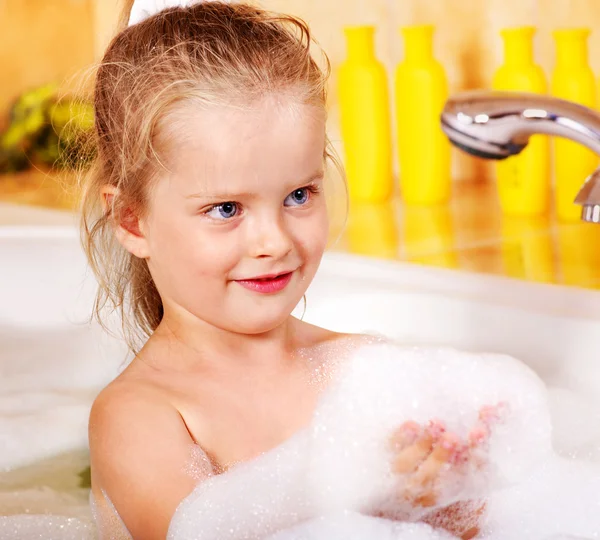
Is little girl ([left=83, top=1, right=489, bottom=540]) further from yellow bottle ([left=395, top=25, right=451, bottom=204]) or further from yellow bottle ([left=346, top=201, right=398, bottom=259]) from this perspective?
yellow bottle ([left=395, top=25, right=451, bottom=204])

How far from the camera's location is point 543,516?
1.03m

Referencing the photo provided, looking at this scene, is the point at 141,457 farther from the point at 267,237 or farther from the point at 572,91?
the point at 572,91

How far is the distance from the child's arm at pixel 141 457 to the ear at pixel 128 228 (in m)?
0.14

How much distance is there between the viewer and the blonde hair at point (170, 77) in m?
0.94

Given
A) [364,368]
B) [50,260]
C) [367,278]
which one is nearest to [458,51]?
[367,278]

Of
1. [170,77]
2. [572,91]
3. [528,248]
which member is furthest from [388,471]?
[572,91]

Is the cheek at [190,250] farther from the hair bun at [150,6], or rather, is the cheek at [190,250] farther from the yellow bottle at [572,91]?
the yellow bottle at [572,91]

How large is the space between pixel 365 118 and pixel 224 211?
1093 mm

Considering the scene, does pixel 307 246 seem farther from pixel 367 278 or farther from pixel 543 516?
pixel 367 278

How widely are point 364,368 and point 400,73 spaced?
92 centimetres

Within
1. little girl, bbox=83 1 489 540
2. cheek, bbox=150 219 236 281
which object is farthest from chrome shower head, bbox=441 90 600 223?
cheek, bbox=150 219 236 281

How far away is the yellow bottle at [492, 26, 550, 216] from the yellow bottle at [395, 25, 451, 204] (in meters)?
0.14

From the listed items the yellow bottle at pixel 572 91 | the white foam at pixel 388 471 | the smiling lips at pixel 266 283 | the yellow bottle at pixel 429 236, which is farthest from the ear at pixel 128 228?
the yellow bottle at pixel 572 91

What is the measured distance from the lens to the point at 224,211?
0.93 meters
